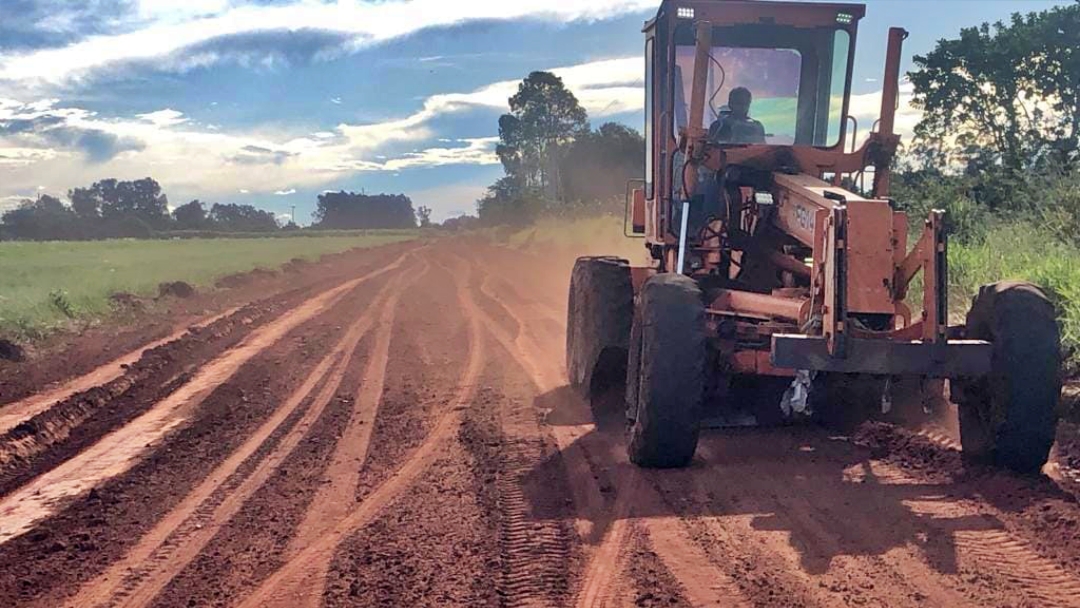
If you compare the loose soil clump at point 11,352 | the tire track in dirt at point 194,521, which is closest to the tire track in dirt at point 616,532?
the tire track in dirt at point 194,521

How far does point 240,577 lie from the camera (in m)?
5.09

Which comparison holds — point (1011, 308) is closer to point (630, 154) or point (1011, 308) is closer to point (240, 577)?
point (240, 577)

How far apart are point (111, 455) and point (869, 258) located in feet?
19.4

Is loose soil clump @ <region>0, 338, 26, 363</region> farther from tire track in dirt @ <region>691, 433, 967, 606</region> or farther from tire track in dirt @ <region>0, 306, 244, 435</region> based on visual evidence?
tire track in dirt @ <region>691, 433, 967, 606</region>

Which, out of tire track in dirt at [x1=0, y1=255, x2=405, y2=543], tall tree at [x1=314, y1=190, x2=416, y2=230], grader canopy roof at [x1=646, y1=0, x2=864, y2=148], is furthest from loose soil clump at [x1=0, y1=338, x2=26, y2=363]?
tall tree at [x1=314, y1=190, x2=416, y2=230]

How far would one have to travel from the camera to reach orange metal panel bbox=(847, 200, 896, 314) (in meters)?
6.23

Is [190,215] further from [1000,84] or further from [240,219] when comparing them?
[1000,84]

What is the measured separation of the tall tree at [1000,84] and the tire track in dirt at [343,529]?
71.4 feet

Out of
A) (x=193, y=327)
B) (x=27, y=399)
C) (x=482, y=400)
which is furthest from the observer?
(x=193, y=327)

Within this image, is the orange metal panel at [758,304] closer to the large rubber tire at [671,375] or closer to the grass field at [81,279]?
the large rubber tire at [671,375]

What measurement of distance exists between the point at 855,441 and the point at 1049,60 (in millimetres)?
23592

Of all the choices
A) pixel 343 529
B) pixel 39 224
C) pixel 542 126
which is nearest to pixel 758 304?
pixel 343 529

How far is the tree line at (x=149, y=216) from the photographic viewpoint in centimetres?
9556

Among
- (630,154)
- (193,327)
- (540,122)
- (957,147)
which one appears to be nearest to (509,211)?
(540,122)
